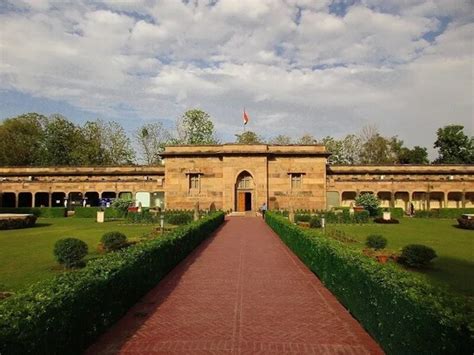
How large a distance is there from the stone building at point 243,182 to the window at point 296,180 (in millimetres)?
107

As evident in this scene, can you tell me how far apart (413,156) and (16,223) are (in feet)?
207

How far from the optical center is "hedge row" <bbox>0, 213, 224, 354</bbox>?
4.59 metres

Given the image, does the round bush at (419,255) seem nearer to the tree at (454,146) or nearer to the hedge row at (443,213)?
the hedge row at (443,213)

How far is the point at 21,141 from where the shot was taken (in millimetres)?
63375

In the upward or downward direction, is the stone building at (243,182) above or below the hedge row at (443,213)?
above

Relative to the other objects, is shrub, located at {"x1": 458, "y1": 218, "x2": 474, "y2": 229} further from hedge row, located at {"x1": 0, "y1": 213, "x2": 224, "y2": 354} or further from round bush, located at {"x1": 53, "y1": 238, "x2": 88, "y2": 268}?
round bush, located at {"x1": 53, "y1": 238, "x2": 88, "y2": 268}

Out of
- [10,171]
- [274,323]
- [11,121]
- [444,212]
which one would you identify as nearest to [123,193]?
[10,171]

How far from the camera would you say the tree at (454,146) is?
225ft

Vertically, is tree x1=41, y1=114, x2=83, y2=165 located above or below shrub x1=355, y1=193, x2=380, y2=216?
above

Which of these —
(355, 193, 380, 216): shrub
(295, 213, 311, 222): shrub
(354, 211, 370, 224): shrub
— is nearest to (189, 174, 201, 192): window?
(295, 213, 311, 222): shrub

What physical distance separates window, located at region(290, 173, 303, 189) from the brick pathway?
28.2 meters

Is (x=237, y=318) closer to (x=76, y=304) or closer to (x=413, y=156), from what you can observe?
(x=76, y=304)

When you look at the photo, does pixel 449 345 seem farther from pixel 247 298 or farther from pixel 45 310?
pixel 247 298

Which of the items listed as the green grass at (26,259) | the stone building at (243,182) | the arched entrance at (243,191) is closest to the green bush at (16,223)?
the green grass at (26,259)
